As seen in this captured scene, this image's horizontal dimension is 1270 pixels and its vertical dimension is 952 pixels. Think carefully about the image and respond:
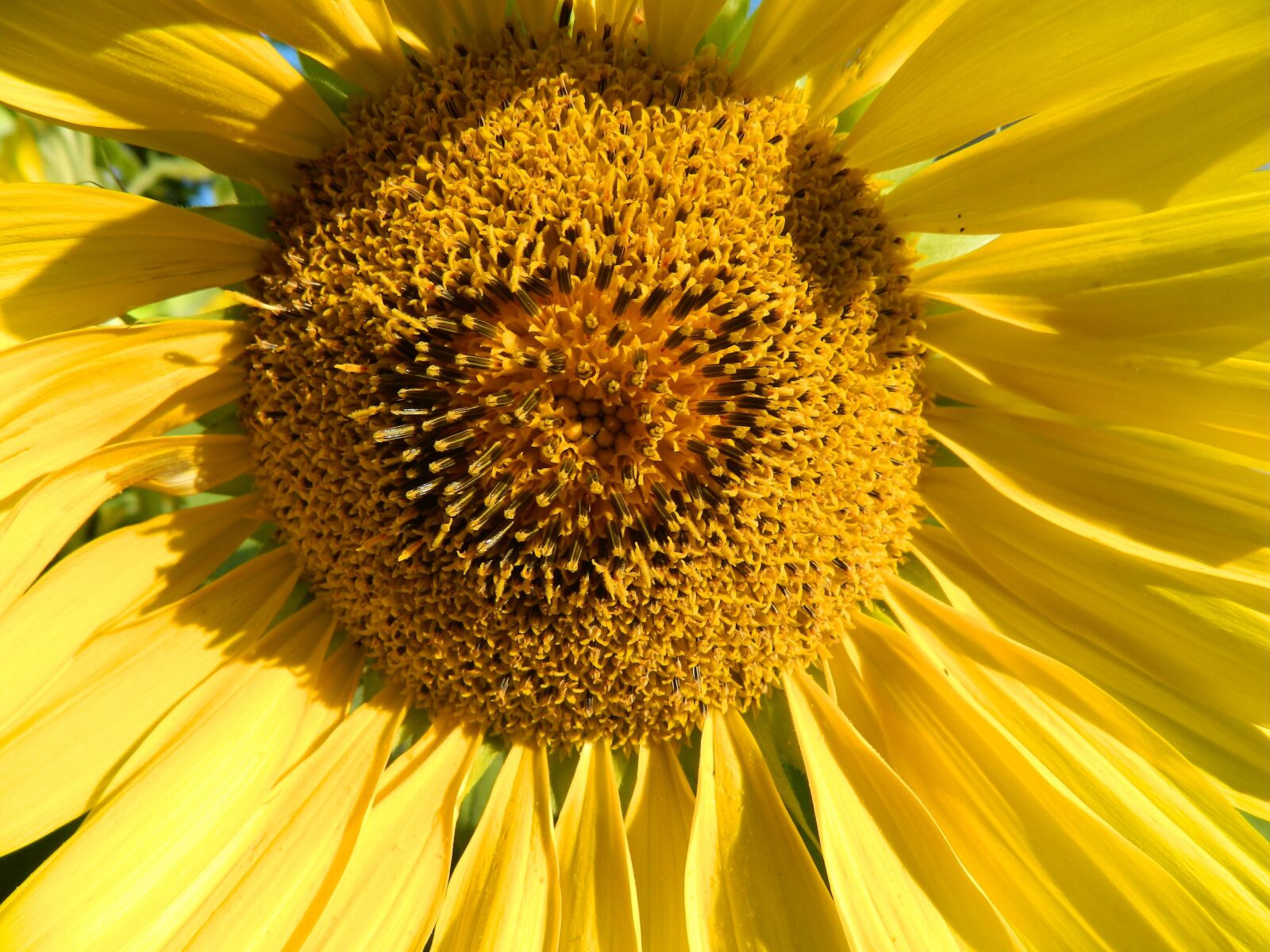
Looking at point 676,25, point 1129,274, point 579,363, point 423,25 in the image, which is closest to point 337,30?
point 423,25

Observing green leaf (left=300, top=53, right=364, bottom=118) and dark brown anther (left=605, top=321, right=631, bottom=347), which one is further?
green leaf (left=300, top=53, right=364, bottom=118)

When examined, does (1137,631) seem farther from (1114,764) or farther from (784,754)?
(784,754)

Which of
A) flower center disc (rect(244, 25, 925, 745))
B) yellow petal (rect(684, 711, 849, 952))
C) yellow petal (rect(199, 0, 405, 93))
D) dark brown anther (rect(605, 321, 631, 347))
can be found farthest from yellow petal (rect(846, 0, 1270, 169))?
yellow petal (rect(684, 711, 849, 952))

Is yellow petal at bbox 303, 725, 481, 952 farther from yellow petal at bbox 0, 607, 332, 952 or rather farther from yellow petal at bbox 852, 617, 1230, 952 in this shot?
yellow petal at bbox 852, 617, 1230, 952

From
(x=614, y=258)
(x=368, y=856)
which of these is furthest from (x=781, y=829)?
(x=614, y=258)

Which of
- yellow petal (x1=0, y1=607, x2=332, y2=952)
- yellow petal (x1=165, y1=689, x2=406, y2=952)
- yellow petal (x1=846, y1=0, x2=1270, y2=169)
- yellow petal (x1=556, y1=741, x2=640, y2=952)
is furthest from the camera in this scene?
yellow petal (x1=556, y1=741, x2=640, y2=952)

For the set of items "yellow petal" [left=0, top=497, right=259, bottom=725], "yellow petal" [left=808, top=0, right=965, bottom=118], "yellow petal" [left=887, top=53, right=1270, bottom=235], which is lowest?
"yellow petal" [left=887, top=53, right=1270, bottom=235]

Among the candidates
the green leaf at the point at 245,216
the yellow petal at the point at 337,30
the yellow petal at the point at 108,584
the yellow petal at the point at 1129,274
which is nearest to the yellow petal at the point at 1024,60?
the yellow petal at the point at 1129,274

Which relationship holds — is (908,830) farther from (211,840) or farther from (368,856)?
(211,840)
